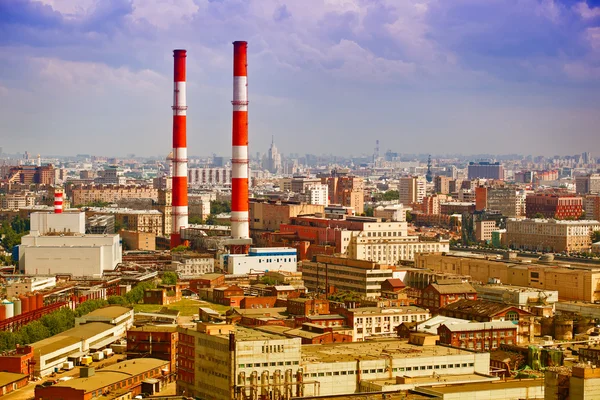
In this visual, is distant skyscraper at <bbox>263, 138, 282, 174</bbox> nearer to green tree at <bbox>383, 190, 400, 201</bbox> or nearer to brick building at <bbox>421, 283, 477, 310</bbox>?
green tree at <bbox>383, 190, 400, 201</bbox>

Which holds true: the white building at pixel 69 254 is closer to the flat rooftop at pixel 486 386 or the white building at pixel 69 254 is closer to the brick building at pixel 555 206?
the flat rooftop at pixel 486 386

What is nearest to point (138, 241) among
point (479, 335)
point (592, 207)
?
point (592, 207)

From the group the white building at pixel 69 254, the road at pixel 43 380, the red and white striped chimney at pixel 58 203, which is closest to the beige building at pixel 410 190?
the red and white striped chimney at pixel 58 203

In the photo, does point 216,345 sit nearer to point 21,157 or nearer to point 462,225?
point 462,225

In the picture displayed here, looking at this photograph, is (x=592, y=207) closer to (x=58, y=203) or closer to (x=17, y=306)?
(x=58, y=203)

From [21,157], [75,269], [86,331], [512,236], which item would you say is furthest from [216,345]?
[21,157]

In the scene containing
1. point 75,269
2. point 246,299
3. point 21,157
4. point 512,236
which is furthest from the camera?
point 21,157
